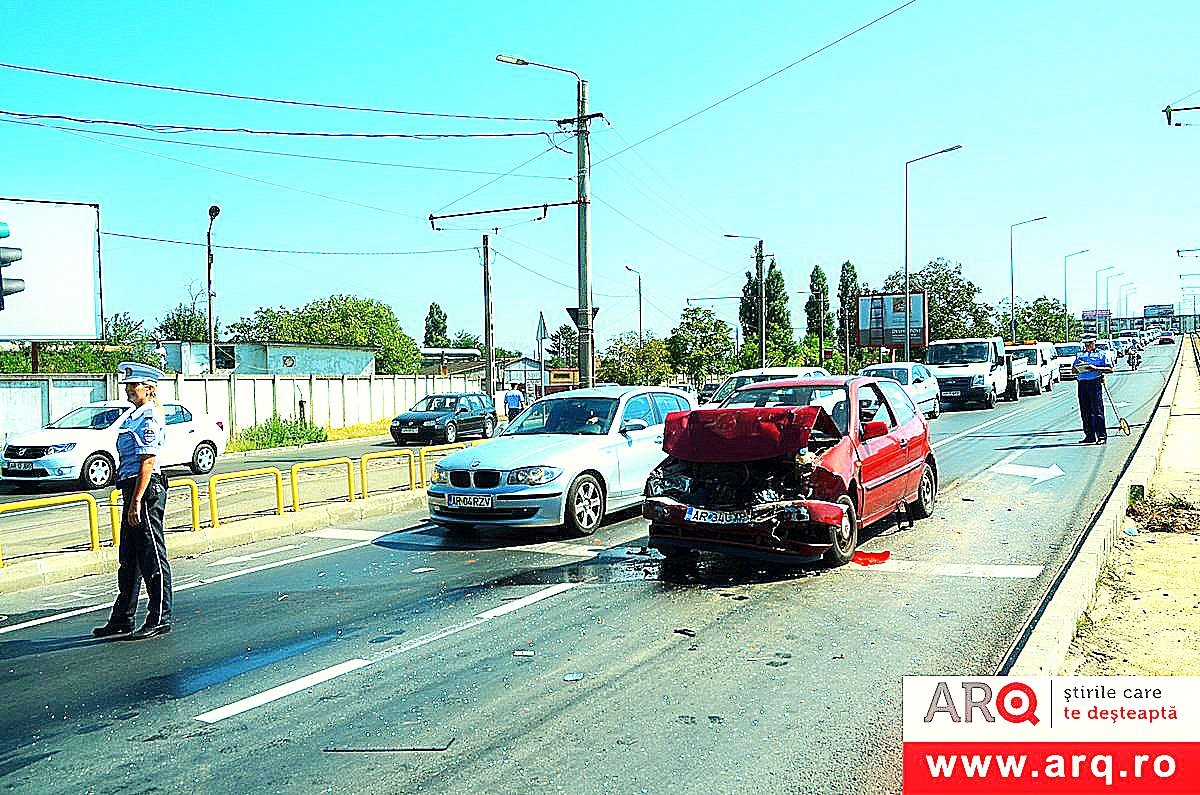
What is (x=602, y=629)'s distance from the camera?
710 cm

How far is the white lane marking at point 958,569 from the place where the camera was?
8531mm

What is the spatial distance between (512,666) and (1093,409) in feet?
53.5

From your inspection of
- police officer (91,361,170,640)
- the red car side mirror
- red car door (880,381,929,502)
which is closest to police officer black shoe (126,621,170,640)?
police officer (91,361,170,640)

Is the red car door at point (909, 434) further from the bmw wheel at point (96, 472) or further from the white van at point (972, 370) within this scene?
the white van at point (972, 370)

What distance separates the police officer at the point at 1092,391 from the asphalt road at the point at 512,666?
30.7 feet

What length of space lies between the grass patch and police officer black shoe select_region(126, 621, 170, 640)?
28312 mm

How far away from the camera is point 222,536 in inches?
450

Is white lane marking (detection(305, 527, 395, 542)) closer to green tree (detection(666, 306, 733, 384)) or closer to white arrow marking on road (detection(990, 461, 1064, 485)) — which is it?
white arrow marking on road (detection(990, 461, 1064, 485))

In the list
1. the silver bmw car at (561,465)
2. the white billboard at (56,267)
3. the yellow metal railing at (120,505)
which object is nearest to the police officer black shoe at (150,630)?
the yellow metal railing at (120,505)

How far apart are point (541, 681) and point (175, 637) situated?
115 inches

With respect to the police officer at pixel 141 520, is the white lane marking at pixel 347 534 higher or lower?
lower

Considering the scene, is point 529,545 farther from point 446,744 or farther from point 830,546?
point 446,744

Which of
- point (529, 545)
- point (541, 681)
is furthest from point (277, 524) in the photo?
point (541, 681)

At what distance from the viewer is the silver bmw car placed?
10.7 metres
